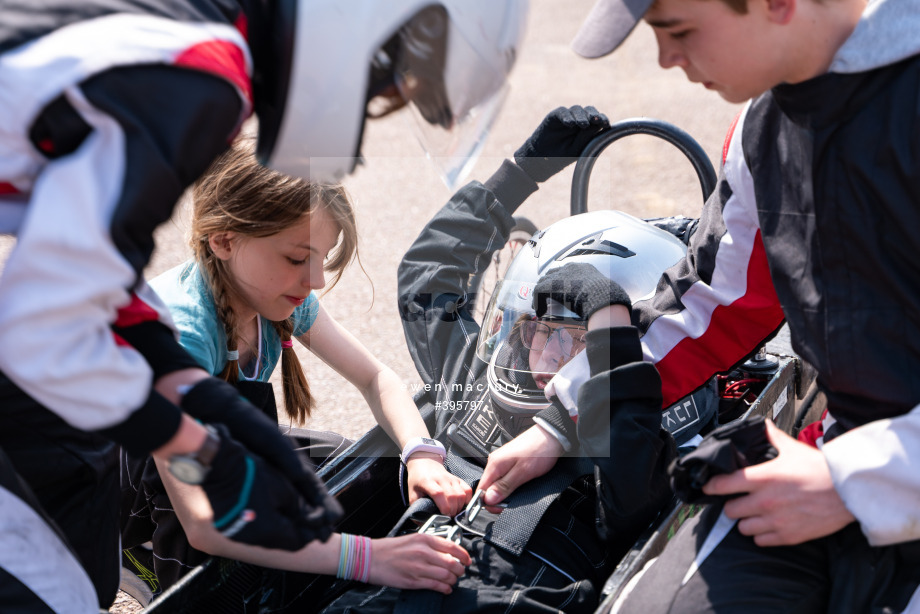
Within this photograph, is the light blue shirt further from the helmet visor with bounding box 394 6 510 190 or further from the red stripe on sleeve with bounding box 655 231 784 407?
the red stripe on sleeve with bounding box 655 231 784 407

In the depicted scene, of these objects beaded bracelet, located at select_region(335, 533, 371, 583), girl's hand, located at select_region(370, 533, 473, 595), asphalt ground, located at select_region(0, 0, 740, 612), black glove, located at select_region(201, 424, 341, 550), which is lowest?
asphalt ground, located at select_region(0, 0, 740, 612)

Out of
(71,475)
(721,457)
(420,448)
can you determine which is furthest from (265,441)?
(420,448)

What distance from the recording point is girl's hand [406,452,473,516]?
192 centimetres

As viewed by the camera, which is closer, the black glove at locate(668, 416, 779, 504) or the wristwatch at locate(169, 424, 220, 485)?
the wristwatch at locate(169, 424, 220, 485)

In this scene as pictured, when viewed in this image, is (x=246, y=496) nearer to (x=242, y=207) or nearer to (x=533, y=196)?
(x=242, y=207)

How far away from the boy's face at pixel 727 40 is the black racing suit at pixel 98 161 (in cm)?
71

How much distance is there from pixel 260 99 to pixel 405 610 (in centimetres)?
101

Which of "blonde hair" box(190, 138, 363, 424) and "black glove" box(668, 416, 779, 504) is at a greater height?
"black glove" box(668, 416, 779, 504)

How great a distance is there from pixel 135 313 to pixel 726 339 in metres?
1.25

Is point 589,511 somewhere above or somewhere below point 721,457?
below

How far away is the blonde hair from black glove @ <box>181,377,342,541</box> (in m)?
0.77

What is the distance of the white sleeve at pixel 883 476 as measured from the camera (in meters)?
1.32

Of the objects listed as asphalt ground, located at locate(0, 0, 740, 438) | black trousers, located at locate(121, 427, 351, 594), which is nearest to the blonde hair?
black trousers, located at locate(121, 427, 351, 594)

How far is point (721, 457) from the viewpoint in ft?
4.63
